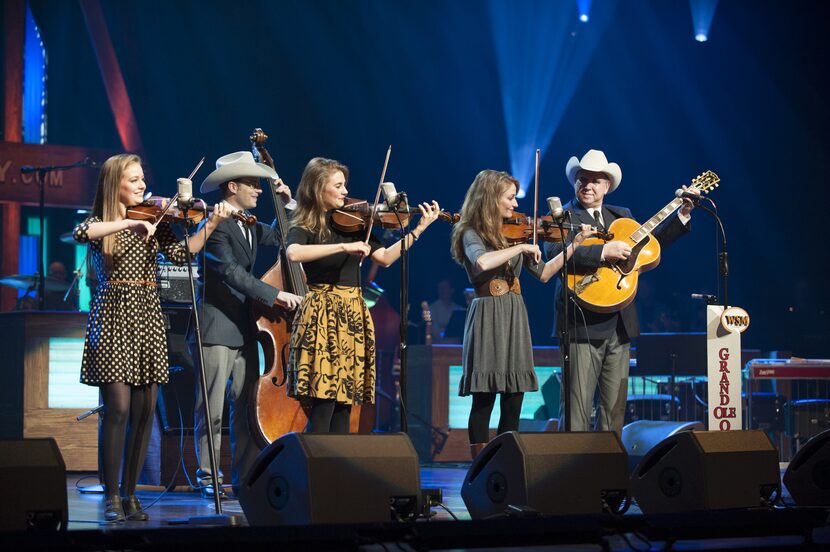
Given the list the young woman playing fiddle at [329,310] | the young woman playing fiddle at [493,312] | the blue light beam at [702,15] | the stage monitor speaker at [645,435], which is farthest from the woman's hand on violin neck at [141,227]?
the blue light beam at [702,15]

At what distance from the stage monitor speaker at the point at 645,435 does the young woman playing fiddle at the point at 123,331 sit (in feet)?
7.88

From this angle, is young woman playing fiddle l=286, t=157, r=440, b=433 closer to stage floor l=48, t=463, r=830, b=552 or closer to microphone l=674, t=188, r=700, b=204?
stage floor l=48, t=463, r=830, b=552

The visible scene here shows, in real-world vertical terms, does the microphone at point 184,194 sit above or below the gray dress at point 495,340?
above

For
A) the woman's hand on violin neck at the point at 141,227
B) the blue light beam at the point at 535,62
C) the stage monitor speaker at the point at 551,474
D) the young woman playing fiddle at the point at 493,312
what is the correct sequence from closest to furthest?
1. the stage monitor speaker at the point at 551,474
2. the woman's hand on violin neck at the point at 141,227
3. the young woman playing fiddle at the point at 493,312
4. the blue light beam at the point at 535,62

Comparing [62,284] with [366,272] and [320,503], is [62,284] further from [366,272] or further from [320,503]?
[320,503]

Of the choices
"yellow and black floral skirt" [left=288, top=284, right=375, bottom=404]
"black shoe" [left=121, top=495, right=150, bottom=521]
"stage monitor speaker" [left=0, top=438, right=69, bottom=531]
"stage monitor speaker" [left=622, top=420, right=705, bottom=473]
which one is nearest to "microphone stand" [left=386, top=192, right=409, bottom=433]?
"yellow and black floral skirt" [left=288, top=284, right=375, bottom=404]

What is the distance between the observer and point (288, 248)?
4.57 metres

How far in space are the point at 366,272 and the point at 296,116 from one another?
5.93 ft

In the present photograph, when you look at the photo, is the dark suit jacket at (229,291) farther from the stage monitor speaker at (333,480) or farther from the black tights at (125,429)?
the stage monitor speaker at (333,480)

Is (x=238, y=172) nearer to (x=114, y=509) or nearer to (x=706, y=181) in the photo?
(x=114, y=509)

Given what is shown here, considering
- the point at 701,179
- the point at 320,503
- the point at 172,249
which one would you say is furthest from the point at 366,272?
the point at 320,503

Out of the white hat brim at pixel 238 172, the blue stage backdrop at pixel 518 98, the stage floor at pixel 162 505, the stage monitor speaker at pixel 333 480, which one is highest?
the blue stage backdrop at pixel 518 98

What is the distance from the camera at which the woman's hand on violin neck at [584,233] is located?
5051mm

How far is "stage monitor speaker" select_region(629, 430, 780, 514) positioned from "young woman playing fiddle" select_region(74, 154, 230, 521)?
205cm
